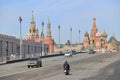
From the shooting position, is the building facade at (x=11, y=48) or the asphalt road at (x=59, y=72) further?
the building facade at (x=11, y=48)

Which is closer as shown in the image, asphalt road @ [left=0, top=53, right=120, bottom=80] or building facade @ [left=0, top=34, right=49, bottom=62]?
asphalt road @ [left=0, top=53, right=120, bottom=80]

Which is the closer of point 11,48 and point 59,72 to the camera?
point 59,72

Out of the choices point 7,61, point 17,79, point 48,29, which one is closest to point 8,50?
point 7,61

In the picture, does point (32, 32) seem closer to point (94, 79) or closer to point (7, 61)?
point (7, 61)

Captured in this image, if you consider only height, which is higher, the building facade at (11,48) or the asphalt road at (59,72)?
the building facade at (11,48)

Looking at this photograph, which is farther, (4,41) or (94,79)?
(4,41)

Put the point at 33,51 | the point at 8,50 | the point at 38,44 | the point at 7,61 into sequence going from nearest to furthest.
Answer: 1. the point at 7,61
2. the point at 8,50
3. the point at 33,51
4. the point at 38,44

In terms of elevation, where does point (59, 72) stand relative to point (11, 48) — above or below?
below

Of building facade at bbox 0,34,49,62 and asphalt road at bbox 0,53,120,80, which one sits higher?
building facade at bbox 0,34,49,62

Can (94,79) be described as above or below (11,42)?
below

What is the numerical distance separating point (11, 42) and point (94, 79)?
56.8 meters

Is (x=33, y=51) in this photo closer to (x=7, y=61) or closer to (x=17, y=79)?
(x=7, y=61)

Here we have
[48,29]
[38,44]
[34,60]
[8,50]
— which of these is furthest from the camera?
[48,29]

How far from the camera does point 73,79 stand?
29078mm
